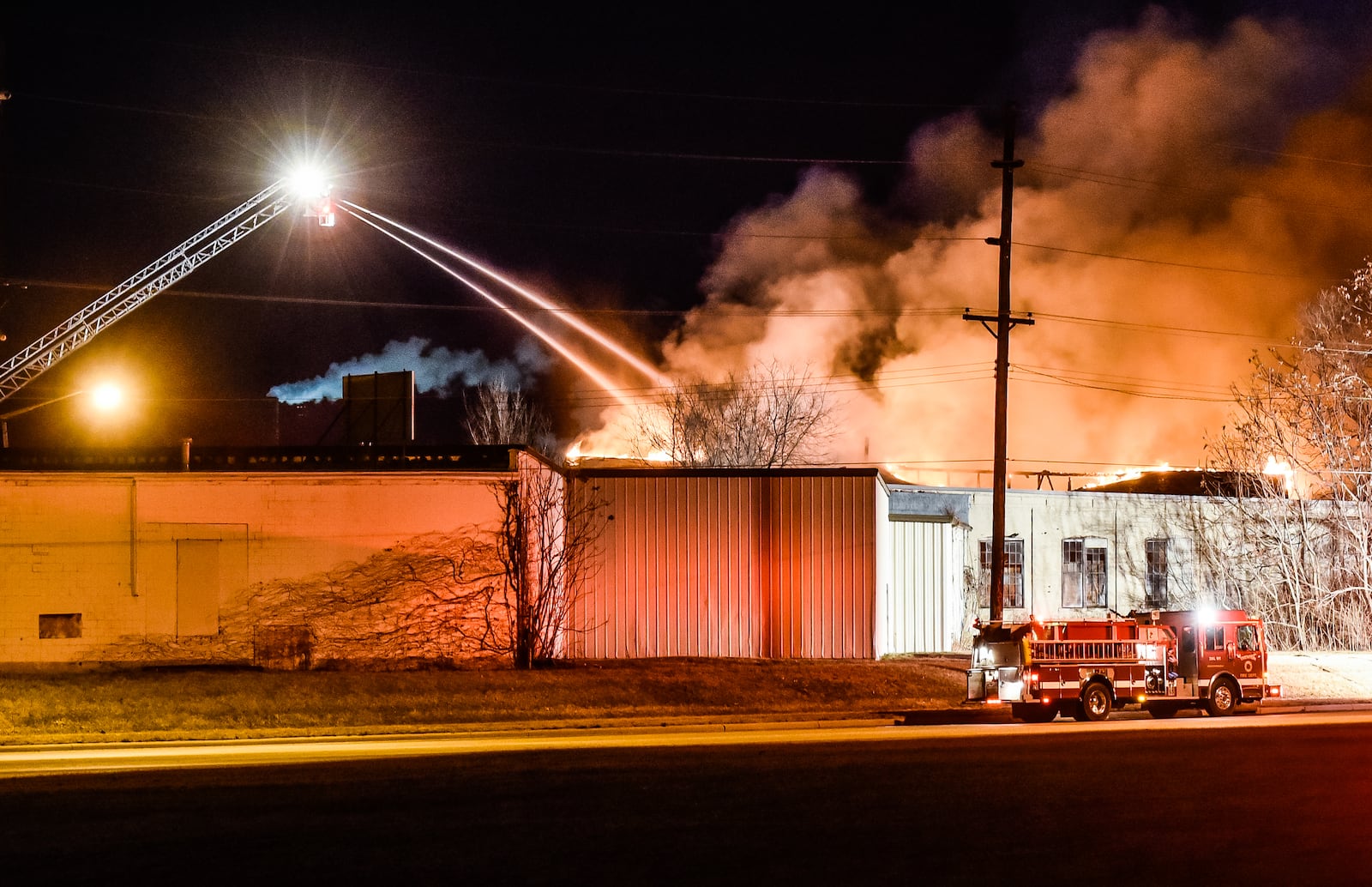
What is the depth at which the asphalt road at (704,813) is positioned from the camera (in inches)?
362

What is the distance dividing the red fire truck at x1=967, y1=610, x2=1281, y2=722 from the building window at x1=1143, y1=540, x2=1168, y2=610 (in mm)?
20009

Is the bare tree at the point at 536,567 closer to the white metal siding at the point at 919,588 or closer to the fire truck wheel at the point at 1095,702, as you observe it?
the white metal siding at the point at 919,588

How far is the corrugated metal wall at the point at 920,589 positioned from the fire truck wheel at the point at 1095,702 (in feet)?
31.0

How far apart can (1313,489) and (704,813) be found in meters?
36.2

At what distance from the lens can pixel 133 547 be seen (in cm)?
2617

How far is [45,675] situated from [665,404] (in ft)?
119

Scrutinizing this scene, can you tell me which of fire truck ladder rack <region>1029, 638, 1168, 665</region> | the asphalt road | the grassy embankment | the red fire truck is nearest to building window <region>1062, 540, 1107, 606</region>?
the grassy embankment

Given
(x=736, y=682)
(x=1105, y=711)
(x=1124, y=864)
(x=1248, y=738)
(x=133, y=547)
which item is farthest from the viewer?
(x=133, y=547)

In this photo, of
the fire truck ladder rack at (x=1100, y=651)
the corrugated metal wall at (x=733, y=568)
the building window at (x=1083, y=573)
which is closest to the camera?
the fire truck ladder rack at (x=1100, y=651)

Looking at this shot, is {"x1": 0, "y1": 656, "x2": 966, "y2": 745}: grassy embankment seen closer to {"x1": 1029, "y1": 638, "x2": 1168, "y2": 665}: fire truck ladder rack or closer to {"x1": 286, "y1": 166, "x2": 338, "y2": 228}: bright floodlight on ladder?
{"x1": 1029, "y1": 638, "x2": 1168, "y2": 665}: fire truck ladder rack

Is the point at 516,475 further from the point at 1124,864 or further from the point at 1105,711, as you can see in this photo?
the point at 1124,864

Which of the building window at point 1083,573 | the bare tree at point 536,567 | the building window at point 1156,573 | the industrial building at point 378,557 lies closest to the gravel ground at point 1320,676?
the industrial building at point 378,557

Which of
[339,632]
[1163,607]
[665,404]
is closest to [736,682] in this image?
[339,632]

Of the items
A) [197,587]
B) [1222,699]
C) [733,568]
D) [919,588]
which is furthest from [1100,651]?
[197,587]
